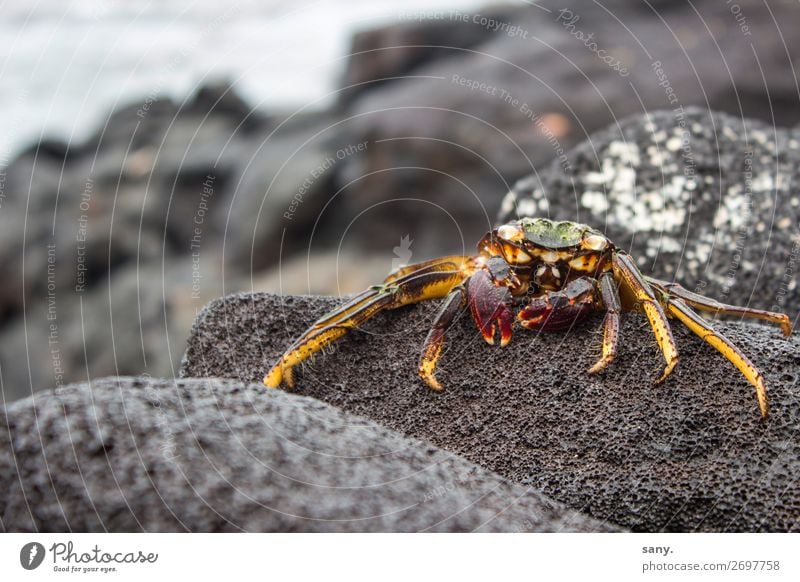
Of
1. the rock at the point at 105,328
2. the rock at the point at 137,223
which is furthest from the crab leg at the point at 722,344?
the rock at the point at 105,328

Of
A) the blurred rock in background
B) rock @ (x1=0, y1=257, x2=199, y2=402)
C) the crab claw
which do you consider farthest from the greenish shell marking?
rock @ (x1=0, y1=257, x2=199, y2=402)

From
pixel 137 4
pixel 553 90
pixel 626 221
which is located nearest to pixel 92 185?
pixel 137 4

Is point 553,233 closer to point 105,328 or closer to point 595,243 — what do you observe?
point 595,243

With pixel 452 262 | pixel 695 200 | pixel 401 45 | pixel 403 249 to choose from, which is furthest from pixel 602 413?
pixel 401 45

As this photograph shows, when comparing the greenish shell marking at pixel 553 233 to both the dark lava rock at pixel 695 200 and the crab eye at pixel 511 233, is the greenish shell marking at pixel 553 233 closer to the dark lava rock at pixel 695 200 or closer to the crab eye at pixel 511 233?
the crab eye at pixel 511 233

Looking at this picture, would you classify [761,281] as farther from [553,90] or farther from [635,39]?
[635,39]
